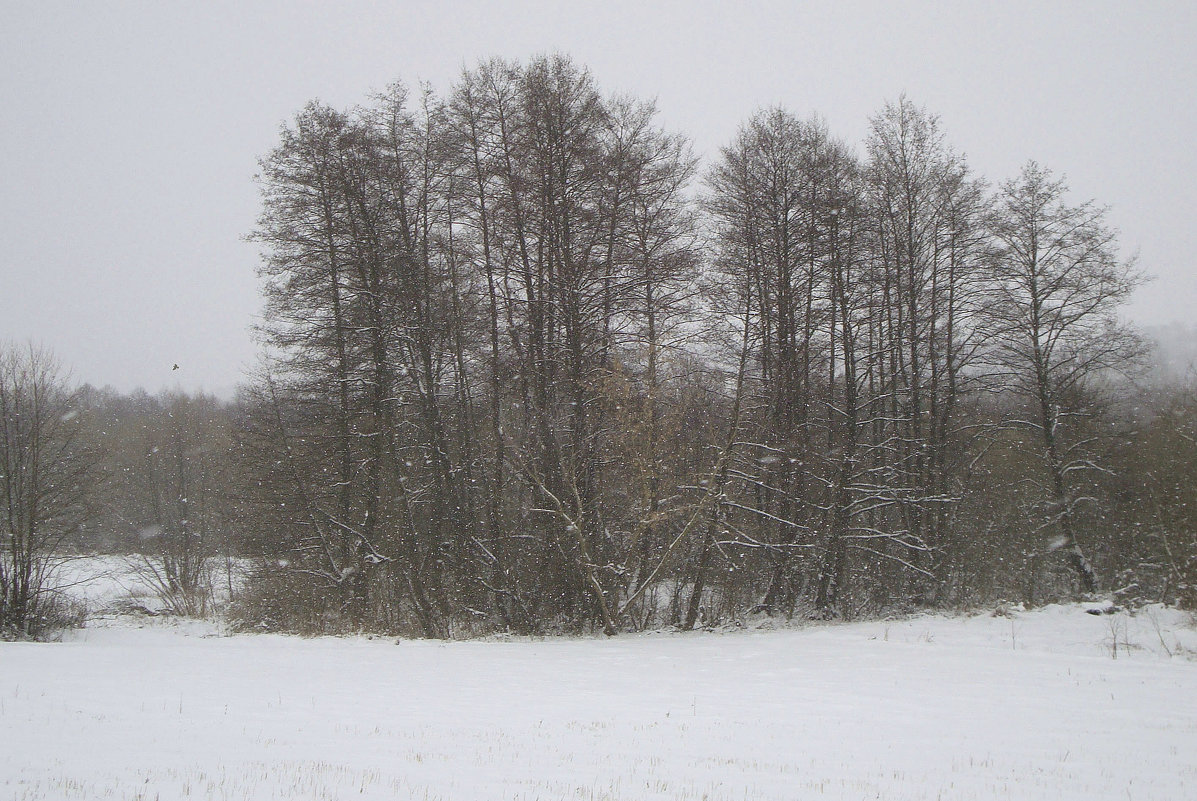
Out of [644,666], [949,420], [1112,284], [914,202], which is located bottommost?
[644,666]

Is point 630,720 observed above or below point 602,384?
below

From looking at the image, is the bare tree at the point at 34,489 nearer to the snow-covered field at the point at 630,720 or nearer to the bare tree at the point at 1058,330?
the snow-covered field at the point at 630,720

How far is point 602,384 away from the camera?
18.7 meters

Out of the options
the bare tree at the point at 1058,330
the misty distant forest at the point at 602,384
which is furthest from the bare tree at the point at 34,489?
the bare tree at the point at 1058,330

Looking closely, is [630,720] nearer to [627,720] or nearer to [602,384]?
[627,720]

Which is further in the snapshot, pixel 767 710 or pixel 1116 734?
pixel 767 710

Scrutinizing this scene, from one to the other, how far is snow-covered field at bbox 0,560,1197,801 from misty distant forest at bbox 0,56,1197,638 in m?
4.78

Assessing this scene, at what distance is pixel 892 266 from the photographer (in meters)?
22.3

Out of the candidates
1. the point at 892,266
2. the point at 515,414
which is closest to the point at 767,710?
the point at 515,414

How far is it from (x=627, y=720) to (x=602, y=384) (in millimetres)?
10491

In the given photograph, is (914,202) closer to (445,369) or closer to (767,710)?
(445,369)

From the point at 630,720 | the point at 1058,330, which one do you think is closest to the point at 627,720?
the point at 630,720

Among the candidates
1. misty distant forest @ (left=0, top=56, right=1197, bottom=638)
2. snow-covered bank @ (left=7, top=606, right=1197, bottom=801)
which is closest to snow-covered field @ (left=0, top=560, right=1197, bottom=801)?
snow-covered bank @ (left=7, top=606, right=1197, bottom=801)

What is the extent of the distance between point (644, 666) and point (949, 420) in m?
12.9
